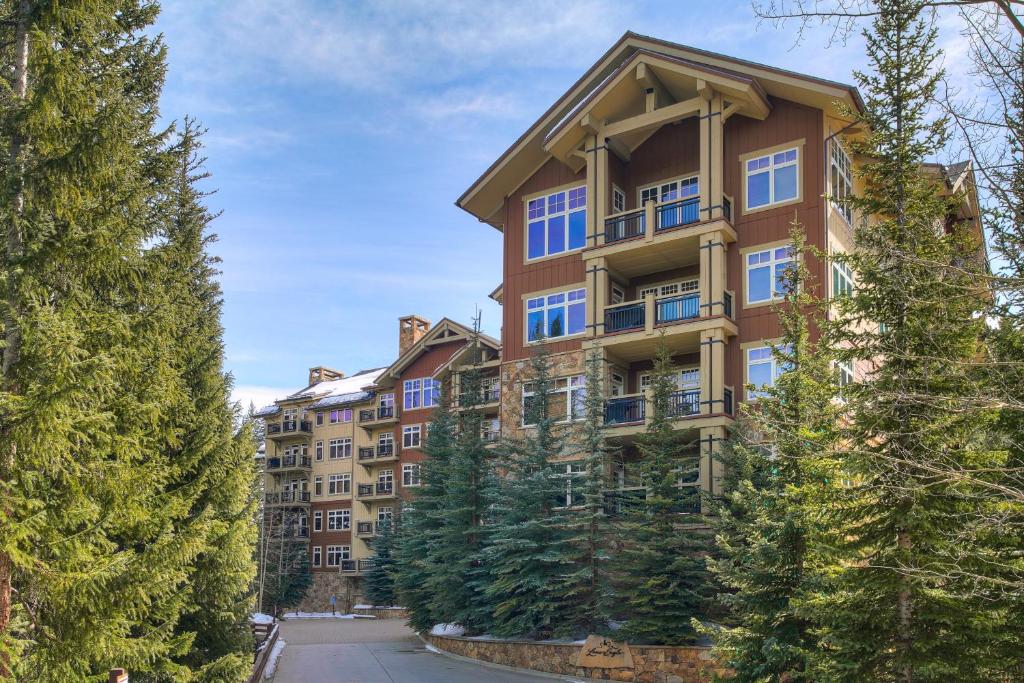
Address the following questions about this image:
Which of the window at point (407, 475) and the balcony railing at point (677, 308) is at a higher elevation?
the balcony railing at point (677, 308)

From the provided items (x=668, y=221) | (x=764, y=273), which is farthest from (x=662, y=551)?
(x=668, y=221)

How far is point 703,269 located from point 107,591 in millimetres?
20523

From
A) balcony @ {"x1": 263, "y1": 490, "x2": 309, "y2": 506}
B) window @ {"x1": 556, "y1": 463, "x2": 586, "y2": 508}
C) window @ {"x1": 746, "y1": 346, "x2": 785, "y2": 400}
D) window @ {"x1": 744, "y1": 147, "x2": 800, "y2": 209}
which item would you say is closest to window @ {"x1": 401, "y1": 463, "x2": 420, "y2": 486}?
balcony @ {"x1": 263, "y1": 490, "x2": 309, "y2": 506}

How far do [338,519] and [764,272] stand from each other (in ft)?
139

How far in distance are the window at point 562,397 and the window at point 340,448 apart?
34071 millimetres

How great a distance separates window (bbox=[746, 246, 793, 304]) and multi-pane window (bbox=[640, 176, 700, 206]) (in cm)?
320

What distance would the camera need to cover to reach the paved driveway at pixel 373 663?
2395 cm

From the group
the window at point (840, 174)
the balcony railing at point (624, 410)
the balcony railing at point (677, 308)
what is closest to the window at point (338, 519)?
the balcony railing at point (624, 410)

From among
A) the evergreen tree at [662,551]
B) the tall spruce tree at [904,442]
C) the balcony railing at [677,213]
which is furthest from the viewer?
the balcony railing at [677,213]

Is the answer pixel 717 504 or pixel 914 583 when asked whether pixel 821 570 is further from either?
pixel 717 504

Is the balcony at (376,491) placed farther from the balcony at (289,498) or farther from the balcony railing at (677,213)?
the balcony railing at (677,213)

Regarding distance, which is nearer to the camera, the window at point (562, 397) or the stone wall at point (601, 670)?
the stone wall at point (601, 670)

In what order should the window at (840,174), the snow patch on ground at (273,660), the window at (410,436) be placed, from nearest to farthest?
the snow patch on ground at (273,660), the window at (840,174), the window at (410,436)

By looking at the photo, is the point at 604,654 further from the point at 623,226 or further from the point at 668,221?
the point at 623,226
